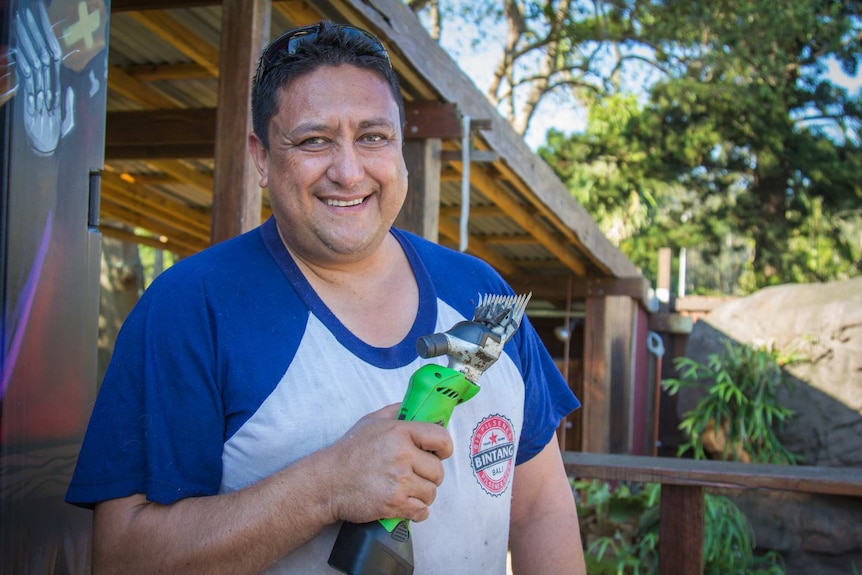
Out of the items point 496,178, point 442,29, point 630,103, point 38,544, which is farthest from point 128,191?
point 442,29

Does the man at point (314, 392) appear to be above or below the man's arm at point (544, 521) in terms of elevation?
above

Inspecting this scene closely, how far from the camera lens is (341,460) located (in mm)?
1414

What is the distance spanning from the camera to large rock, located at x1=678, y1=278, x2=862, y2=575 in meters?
7.29

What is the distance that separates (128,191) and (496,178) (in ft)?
10.8

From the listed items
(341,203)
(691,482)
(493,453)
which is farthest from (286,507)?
(691,482)

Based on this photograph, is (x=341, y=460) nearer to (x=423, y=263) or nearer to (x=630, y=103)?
(x=423, y=263)

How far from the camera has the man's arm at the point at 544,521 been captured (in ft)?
6.29

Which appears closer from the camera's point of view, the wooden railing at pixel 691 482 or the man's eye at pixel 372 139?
the man's eye at pixel 372 139

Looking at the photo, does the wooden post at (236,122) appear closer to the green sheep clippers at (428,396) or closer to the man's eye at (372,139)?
the man's eye at (372,139)

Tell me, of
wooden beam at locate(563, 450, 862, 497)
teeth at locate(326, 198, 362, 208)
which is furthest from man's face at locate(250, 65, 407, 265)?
wooden beam at locate(563, 450, 862, 497)

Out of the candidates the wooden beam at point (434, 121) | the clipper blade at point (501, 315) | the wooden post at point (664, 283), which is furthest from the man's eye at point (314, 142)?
the wooden post at point (664, 283)

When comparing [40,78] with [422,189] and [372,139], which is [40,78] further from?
[422,189]

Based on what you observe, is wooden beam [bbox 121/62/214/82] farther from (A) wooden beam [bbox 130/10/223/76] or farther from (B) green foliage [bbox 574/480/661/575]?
(B) green foliage [bbox 574/480/661/575]

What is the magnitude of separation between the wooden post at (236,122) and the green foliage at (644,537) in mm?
3361
